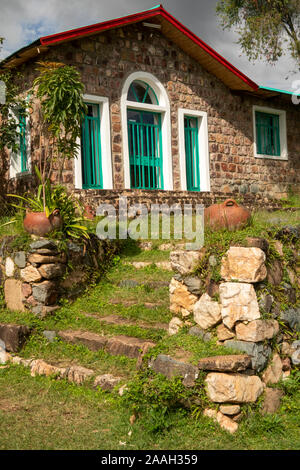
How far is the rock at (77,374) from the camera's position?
15.5 feet

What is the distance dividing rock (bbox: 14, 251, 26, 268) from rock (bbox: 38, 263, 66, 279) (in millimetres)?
275

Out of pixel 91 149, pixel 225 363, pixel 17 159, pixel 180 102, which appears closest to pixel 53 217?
pixel 225 363

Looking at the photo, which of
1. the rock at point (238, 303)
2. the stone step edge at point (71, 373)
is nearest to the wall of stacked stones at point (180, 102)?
the stone step edge at point (71, 373)

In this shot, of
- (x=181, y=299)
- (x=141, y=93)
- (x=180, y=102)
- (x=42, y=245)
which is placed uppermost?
(x=141, y=93)

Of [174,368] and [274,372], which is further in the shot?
[274,372]

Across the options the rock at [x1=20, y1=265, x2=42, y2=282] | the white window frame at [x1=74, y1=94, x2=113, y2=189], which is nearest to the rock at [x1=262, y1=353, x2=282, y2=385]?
the rock at [x1=20, y1=265, x2=42, y2=282]

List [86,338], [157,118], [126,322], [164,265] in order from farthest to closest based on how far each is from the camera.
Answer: [157,118]
[164,265]
[126,322]
[86,338]

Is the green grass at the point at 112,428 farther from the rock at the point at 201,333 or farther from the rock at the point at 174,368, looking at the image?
the rock at the point at 201,333

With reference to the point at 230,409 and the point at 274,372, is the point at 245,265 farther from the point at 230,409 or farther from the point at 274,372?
the point at 230,409

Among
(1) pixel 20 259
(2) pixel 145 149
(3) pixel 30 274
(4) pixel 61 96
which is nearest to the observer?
(3) pixel 30 274

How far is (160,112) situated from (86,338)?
770 cm

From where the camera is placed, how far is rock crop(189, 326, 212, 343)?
14.7 feet

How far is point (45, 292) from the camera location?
6.28m
